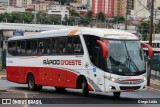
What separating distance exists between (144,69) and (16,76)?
32.4 ft

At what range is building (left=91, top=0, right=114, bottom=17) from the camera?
163 m

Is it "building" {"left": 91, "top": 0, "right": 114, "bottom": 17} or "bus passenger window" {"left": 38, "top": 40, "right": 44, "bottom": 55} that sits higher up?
"building" {"left": 91, "top": 0, "right": 114, "bottom": 17}

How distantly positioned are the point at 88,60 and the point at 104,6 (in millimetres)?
149155

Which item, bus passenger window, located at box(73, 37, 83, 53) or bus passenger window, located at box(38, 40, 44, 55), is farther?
bus passenger window, located at box(38, 40, 44, 55)

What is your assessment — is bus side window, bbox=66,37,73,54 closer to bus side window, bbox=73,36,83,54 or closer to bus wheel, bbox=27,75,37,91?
bus side window, bbox=73,36,83,54

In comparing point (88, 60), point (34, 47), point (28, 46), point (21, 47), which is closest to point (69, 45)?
point (88, 60)

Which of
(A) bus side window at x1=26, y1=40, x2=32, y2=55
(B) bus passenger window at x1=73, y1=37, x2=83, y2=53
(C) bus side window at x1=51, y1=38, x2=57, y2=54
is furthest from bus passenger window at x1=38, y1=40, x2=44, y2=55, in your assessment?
(B) bus passenger window at x1=73, y1=37, x2=83, y2=53

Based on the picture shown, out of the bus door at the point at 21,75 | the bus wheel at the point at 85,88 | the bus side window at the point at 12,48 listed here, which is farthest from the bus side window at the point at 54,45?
the bus side window at the point at 12,48

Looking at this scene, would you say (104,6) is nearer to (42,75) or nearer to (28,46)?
(28,46)

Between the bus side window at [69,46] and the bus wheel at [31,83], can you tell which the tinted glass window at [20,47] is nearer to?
the bus wheel at [31,83]

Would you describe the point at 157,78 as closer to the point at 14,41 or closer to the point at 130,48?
the point at 14,41

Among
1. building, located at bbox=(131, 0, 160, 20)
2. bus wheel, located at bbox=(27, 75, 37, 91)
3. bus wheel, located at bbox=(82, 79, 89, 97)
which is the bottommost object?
bus wheel, located at bbox=(27, 75, 37, 91)

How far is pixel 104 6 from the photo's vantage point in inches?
6663

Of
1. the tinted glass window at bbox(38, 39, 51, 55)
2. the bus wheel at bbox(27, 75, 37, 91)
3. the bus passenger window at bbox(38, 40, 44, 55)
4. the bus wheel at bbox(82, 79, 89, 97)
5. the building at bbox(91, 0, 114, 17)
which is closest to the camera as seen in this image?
the bus wheel at bbox(82, 79, 89, 97)
